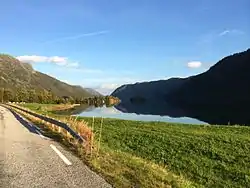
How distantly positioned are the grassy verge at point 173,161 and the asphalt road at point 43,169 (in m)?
0.47

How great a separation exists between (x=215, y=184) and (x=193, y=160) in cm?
367

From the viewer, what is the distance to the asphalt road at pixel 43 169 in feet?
25.5

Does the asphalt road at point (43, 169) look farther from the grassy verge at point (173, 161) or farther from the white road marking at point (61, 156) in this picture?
the grassy verge at point (173, 161)

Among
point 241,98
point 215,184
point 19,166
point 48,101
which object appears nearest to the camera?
point 19,166

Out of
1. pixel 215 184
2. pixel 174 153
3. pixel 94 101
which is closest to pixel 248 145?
pixel 174 153

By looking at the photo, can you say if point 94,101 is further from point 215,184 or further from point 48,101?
point 215,184

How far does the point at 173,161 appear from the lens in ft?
49.0

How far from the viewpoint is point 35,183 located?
7.78 m

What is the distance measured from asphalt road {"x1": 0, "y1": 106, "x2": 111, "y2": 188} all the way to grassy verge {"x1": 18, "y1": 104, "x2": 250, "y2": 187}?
47cm

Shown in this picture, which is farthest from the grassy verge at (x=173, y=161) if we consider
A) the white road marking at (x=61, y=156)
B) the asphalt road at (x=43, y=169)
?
the white road marking at (x=61, y=156)

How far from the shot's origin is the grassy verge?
8.92m

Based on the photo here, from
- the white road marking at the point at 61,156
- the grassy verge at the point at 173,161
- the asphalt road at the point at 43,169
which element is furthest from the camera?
the white road marking at the point at 61,156

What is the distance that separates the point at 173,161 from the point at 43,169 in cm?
682

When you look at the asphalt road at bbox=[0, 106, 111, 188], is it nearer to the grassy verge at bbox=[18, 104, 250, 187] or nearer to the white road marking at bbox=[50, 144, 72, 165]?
the white road marking at bbox=[50, 144, 72, 165]
